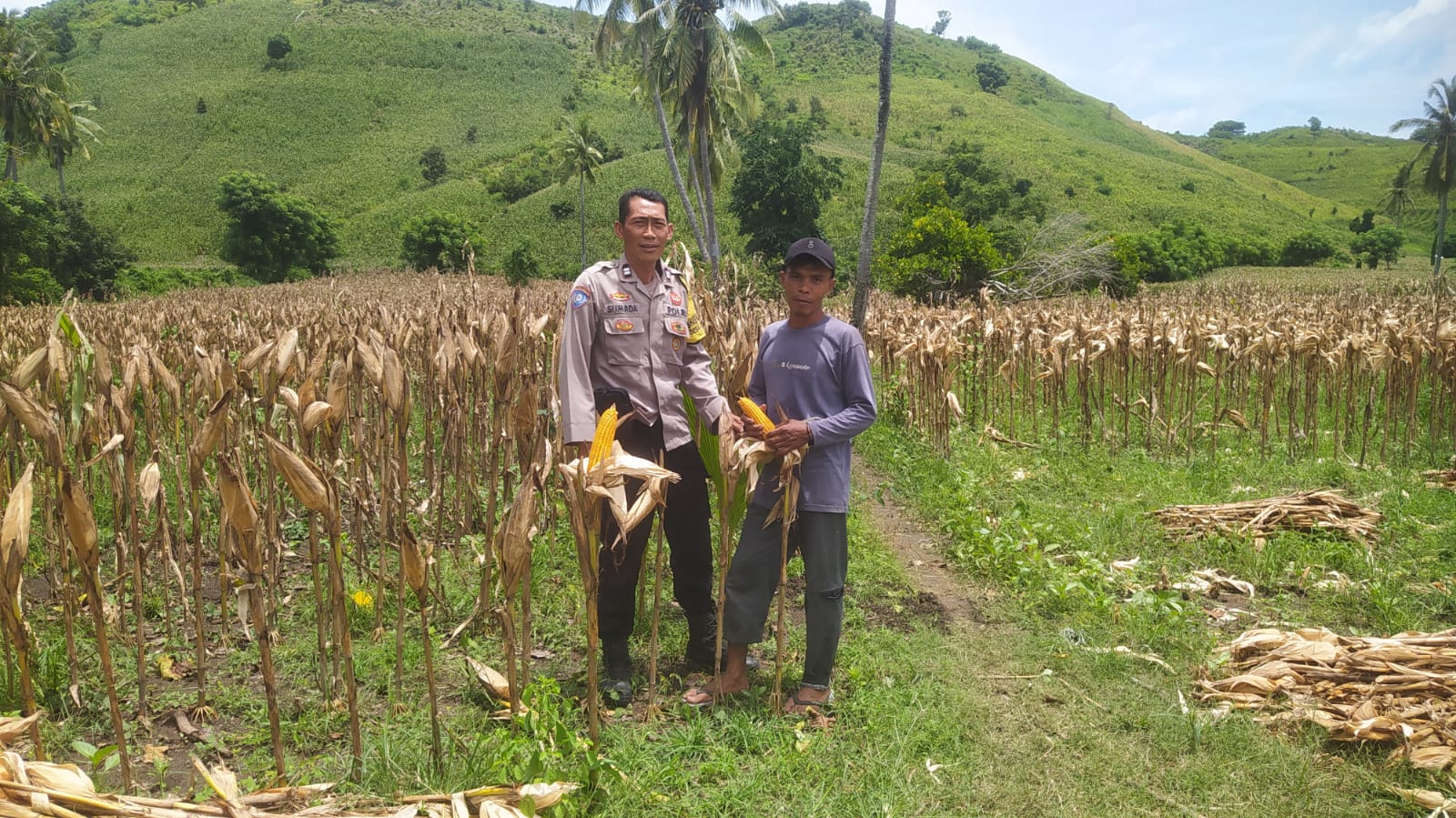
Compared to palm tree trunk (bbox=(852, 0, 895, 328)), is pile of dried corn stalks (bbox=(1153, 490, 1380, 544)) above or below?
below

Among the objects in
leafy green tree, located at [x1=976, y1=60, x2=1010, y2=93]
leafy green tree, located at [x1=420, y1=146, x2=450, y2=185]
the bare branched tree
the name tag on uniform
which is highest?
leafy green tree, located at [x1=976, y1=60, x2=1010, y2=93]

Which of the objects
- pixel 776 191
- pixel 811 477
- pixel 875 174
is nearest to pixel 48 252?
pixel 776 191

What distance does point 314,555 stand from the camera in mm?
2350

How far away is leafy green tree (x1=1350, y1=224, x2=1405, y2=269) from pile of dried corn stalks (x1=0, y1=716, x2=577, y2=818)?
53.7m

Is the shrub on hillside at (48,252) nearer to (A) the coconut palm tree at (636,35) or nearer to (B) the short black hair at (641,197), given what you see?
(A) the coconut palm tree at (636,35)

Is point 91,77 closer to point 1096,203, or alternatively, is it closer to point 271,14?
point 271,14

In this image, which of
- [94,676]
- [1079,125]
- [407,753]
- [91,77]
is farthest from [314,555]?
[1079,125]

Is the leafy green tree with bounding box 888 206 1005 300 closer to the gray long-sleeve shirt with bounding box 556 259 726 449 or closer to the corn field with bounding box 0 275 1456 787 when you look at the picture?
the corn field with bounding box 0 275 1456 787

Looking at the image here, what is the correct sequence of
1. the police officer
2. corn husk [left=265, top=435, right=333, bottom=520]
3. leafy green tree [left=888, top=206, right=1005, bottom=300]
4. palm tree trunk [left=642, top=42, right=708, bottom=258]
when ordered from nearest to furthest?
corn husk [left=265, top=435, right=333, bottom=520]
the police officer
leafy green tree [left=888, top=206, right=1005, bottom=300]
palm tree trunk [left=642, top=42, right=708, bottom=258]

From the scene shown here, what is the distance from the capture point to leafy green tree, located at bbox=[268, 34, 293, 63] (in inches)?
2655

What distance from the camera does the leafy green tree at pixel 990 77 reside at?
3324 inches

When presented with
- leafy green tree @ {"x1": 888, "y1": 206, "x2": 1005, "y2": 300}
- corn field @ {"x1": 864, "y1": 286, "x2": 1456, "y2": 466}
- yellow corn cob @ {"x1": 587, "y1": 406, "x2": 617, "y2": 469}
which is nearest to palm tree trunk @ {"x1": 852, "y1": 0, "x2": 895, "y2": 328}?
corn field @ {"x1": 864, "y1": 286, "x2": 1456, "y2": 466}

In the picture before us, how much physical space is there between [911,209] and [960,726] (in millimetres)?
22122

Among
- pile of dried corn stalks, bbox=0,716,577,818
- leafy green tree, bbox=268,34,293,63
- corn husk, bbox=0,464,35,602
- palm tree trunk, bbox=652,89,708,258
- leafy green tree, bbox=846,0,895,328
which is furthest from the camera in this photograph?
leafy green tree, bbox=268,34,293,63
